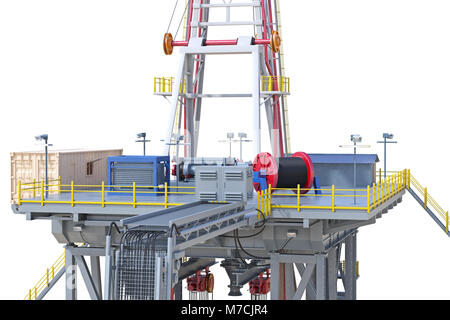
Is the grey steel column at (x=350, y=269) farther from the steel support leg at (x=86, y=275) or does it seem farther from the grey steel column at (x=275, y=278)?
the steel support leg at (x=86, y=275)

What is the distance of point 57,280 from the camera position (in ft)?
111

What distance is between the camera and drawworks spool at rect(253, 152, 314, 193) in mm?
30970

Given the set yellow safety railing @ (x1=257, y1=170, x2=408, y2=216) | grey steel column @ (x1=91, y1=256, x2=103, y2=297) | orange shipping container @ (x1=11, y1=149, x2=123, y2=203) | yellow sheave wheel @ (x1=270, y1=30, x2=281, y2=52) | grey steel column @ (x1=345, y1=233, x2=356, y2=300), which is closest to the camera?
yellow safety railing @ (x1=257, y1=170, x2=408, y2=216)

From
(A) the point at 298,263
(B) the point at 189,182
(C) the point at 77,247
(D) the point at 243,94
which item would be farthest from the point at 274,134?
(C) the point at 77,247

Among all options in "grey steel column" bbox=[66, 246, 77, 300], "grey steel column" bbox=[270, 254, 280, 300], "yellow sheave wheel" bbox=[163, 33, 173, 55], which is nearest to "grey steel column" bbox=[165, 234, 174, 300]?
"grey steel column" bbox=[270, 254, 280, 300]

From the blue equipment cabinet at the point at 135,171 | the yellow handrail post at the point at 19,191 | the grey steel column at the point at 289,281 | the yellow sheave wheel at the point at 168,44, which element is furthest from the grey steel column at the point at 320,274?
the yellow sheave wheel at the point at 168,44

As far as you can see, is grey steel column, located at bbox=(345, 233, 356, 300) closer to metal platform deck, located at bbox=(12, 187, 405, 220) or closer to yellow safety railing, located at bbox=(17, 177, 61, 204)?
metal platform deck, located at bbox=(12, 187, 405, 220)

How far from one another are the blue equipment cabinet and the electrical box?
3.58 metres

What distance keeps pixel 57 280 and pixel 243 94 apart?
10.4 meters

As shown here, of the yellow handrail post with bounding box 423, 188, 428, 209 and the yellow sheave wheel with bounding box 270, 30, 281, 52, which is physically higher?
the yellow sheave wheel with bounding box 270, 30, 281, 52

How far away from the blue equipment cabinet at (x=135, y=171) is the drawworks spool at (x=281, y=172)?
3.60 meters

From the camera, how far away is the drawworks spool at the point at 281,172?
31.0 m

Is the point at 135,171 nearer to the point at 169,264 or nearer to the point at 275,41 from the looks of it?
the point at 275,41
